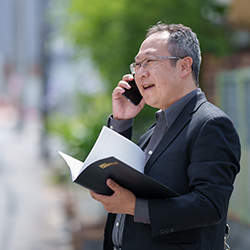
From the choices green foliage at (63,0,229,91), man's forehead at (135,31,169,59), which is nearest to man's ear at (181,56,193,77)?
man's forehead at (135,31,169,59)

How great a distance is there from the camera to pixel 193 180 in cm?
150

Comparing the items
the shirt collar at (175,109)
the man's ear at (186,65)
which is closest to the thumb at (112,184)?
the shirt collar at (175,109)

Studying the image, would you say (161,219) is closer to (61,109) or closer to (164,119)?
(164,119)

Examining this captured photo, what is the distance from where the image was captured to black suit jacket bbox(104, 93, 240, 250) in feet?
4.84

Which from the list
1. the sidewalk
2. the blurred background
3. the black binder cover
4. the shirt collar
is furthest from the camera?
the sidewalk

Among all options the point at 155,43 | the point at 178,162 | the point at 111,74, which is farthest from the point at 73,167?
the point at 111,74

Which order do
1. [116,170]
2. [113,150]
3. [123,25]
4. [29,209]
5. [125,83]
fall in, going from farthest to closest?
1. [29,209]
2. [123,25]
3. [125,83]
4. [113,150]
5. [116,170]

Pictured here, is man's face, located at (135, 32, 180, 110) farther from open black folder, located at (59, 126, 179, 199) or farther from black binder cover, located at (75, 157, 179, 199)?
black binder cover, located at (75, 157, 179, 199)

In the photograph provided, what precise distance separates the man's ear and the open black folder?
14.8 inches

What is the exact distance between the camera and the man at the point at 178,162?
148cm

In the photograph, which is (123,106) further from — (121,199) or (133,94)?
(121,199)

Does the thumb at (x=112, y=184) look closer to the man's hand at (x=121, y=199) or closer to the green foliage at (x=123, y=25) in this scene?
the man's hand at (x=121, y=199)

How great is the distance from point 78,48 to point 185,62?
12.8ft

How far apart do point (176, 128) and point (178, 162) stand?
0.16 meters
